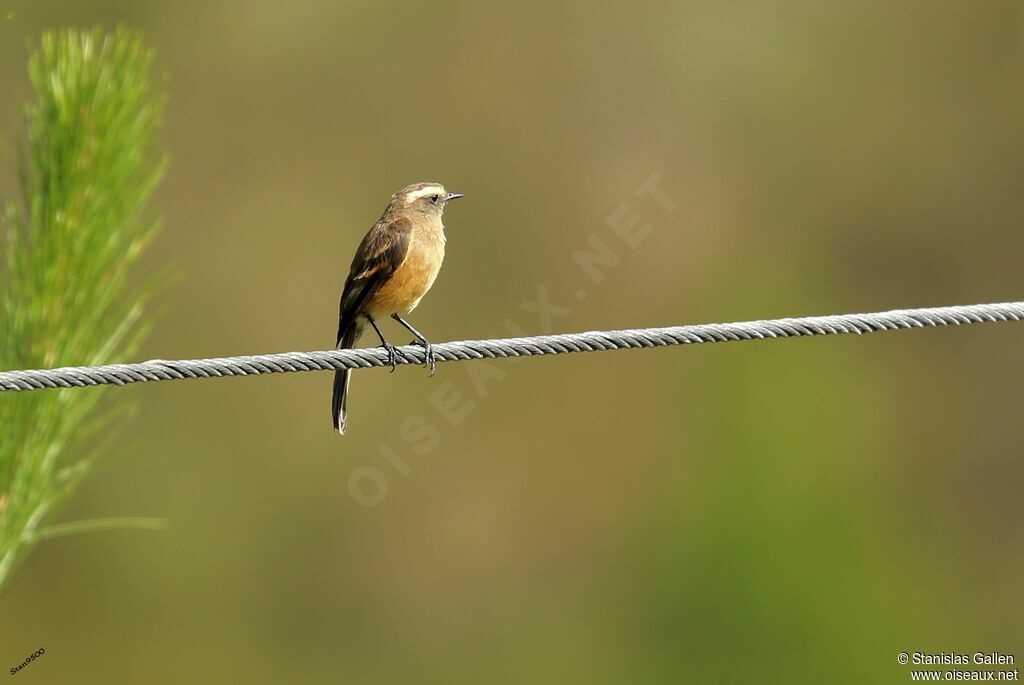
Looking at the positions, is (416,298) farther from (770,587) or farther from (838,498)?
(838,498)

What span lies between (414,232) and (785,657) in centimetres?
Result: 575

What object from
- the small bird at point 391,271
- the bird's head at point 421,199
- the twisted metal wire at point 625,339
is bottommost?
the twisted metal wire at point 625,339

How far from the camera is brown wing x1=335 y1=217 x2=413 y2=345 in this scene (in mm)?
5309

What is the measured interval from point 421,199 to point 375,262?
491mm

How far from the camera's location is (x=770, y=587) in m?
9.84

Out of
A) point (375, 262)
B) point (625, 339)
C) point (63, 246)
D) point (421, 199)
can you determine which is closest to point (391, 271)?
point (375, 262)

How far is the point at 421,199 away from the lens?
569 centimetres

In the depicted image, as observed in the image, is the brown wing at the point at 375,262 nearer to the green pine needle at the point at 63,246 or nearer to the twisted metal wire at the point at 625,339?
the twisted metal wire at the point at 625,339

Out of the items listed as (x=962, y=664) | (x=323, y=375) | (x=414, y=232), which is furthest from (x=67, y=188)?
(x=323, y=375)

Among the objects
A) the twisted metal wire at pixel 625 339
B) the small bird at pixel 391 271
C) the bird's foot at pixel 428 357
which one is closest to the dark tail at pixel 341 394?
the small bird at pixel 391 271

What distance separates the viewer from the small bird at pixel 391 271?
5.30m

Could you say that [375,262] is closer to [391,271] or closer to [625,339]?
[391,271]

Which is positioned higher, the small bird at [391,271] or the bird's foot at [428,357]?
the small bird at [391,271]

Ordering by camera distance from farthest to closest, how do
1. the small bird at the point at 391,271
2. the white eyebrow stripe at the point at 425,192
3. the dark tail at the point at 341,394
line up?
1. the white eyebrow stripe at the point at 425,192
2. the dark tail at the point at 341,394
3. the small bird at the point at 391,271
